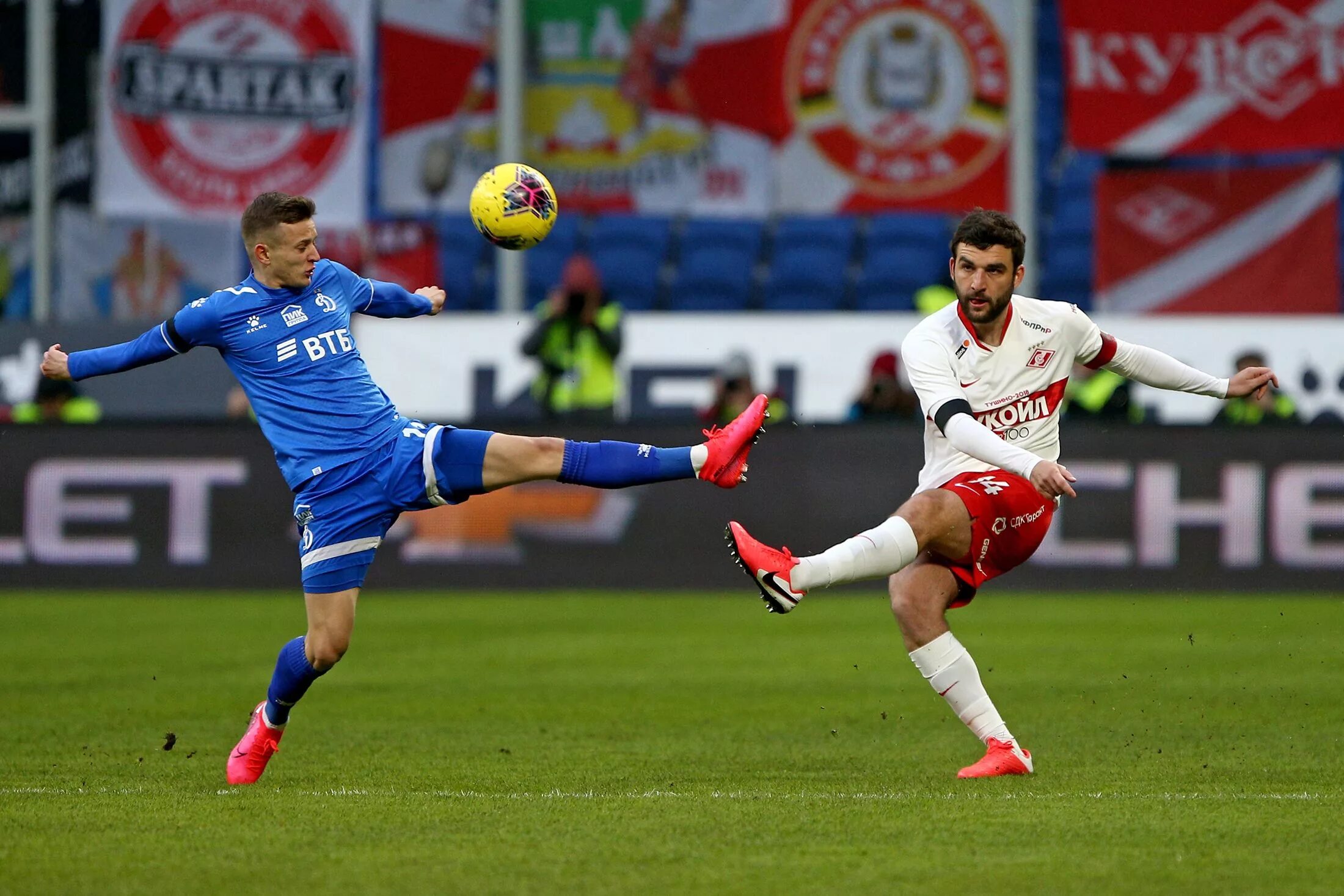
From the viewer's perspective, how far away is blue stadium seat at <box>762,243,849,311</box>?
18.6 meters

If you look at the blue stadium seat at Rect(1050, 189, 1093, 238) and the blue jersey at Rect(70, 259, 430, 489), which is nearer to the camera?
the blue jersey at Rect(70, 259, 430, 489)

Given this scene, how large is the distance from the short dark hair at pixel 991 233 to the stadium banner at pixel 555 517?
7.18 meters

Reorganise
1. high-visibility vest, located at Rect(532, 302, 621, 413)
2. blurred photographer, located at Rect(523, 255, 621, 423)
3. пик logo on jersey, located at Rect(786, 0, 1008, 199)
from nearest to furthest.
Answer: blurred photographer, located at Rect(523, 255, 621, 423)
high-visibility vest, located at Rect(532, 302, 621, 413)
пик logo on jersey, located at Rect(786, 0, 1008, 199)

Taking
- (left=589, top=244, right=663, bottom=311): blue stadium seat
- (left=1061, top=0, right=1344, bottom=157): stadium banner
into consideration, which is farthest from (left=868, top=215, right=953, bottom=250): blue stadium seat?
(left=1061, top=0, right=1344, bottom=157): stadium banner

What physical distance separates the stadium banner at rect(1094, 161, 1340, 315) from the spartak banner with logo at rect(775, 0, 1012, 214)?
168 cm

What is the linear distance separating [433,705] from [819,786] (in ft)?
9.46

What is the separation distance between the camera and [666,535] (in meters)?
13.9

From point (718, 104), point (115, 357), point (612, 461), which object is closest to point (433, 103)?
point (718, 104)

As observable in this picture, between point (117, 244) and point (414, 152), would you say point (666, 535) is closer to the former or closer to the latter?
point (414, 152)

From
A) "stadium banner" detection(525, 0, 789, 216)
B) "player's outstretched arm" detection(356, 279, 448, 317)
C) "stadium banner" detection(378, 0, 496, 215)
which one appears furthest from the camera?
"stadium banner" detection(378, 0, 496, 215)

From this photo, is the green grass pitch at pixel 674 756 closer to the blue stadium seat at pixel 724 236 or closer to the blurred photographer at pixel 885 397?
the blurred photographer at pixel 885 397

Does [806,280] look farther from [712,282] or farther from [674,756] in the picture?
[674,756]

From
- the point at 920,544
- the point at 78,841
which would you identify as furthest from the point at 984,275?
the point at 78,841

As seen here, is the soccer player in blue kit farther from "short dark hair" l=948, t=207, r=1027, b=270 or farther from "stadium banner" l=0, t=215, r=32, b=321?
"stadium banner" l=0, t=215, r=32, b=321
